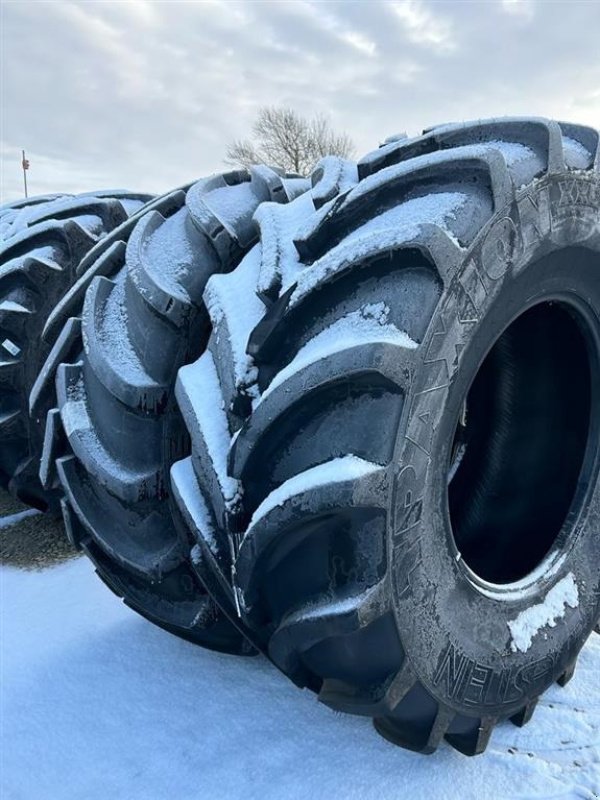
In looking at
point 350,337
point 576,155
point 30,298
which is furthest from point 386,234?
point 30,298

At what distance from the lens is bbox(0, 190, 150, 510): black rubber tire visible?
2.49m

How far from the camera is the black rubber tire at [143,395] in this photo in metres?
1.55

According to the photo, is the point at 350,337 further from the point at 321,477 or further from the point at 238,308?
the point at 238,308

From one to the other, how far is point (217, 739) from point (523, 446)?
4.08 ft

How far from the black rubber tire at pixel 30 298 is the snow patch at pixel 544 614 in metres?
1.66

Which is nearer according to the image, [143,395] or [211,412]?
[211,412]

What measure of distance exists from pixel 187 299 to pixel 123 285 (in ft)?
0.88

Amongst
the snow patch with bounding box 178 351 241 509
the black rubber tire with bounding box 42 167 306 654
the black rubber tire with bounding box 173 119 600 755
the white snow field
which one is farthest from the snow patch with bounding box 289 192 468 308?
the white snow field

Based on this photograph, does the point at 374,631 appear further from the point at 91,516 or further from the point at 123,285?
the point at 123,285

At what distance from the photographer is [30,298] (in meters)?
2.52

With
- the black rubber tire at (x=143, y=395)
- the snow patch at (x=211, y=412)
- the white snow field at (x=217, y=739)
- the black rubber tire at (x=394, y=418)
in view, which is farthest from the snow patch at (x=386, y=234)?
the white snow field at (x=217, y=739)

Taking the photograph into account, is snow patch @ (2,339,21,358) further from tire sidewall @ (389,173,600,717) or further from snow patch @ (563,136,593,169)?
snow patch @ (563,136,593,169)

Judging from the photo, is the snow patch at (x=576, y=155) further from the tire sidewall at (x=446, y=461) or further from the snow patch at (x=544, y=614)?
the snow patch at (x=544, y=614)

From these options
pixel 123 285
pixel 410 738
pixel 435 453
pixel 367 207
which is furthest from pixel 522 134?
pixel 410 738
